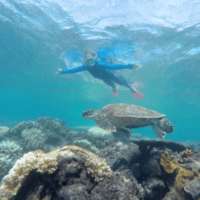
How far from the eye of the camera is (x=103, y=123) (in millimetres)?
4379

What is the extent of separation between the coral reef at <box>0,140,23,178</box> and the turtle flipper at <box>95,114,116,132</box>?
4.65m

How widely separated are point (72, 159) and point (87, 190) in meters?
0.55

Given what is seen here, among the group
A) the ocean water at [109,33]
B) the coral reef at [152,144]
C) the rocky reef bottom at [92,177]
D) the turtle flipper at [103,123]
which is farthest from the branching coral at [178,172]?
the ocean water at [109,33]

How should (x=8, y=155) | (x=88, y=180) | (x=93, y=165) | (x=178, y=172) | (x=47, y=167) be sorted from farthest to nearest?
(x=8, y=155)
(x=178, y=172)
(x=93, y=165)
(x=88, y=180)
(x=47, y=167)

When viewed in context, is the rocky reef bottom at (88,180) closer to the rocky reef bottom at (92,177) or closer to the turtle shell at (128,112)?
the rocky reef bottom at (92,177)

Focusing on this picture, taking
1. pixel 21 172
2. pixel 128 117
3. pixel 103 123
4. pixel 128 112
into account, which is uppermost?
pixel 128 112

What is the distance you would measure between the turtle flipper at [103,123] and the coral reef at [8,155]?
465cm

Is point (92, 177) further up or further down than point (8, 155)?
further down

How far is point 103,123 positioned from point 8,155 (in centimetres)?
528

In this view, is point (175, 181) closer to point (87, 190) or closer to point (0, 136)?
point (87, 190)

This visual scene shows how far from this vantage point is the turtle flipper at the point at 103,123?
412 cm

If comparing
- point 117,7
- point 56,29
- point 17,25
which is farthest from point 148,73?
point 17,25

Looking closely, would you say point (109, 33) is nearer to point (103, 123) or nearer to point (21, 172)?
point (103, 123)

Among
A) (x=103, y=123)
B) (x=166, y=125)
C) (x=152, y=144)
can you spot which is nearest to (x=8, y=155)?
(x=103, y=123)
